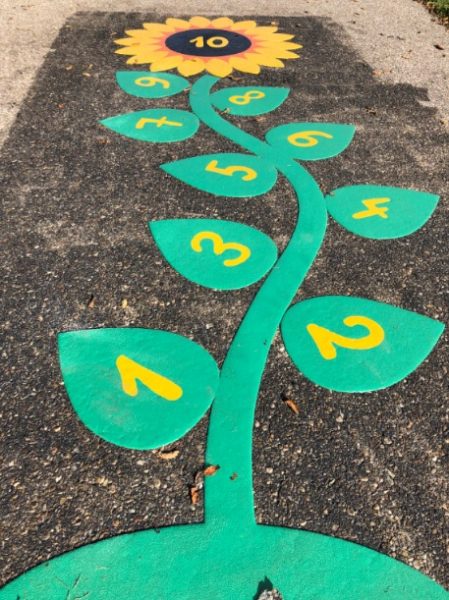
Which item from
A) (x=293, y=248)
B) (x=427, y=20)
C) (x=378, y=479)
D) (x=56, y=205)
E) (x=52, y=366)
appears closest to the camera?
(x=378, y=479)

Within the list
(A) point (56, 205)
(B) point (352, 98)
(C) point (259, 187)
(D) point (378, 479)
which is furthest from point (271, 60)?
(D) point (378, 479)

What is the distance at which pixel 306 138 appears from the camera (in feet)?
13.6

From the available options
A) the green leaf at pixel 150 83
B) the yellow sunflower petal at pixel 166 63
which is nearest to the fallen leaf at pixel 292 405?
the green leaf at pixel 150 83

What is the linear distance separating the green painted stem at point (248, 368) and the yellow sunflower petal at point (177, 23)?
324 centimetres

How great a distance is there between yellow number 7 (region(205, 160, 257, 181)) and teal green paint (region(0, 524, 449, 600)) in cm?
240

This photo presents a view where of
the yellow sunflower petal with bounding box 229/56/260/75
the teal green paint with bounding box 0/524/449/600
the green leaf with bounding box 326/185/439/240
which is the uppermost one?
the yellow sunflower petal with bounding box 229/56/260/75

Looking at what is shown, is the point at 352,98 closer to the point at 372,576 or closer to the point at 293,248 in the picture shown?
the point at 293,248

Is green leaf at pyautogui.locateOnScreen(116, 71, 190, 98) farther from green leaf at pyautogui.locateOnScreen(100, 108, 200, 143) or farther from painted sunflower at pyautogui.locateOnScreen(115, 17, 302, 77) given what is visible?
green leaf at pyautogui.locateOnScreen(100, 108, 200, 143)

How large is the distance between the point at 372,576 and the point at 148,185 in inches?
103

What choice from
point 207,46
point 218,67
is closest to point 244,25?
point 207,46

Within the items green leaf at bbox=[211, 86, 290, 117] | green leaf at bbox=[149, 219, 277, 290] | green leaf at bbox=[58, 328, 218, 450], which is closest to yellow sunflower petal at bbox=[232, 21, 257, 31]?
green leaf at bbox=[211, 86, 290, 117]

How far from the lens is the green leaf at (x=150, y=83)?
4.71 m

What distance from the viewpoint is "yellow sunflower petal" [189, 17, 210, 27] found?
621 cm

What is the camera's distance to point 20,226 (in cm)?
319
